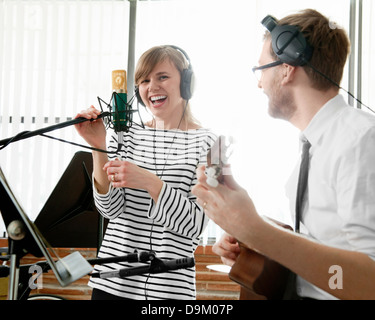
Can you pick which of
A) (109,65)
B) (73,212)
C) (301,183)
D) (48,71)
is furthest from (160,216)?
(48,71)

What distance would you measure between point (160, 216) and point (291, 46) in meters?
0.57

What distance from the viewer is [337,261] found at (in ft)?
2.36

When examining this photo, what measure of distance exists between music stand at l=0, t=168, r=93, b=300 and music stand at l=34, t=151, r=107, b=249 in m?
0.35

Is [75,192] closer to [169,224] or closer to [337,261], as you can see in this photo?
[169,224]

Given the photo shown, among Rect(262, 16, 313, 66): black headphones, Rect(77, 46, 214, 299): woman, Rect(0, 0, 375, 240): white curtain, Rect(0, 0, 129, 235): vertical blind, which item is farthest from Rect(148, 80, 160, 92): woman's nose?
Rect(0, 0, 129, 235): vertical blind

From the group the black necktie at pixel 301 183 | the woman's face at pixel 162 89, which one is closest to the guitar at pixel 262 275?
the black necktie at pixel 301 183

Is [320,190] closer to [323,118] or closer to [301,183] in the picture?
[301,183]

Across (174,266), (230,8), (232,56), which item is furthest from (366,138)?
(230,8)

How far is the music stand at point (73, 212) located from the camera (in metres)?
1.04

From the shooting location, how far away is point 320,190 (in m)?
0.85

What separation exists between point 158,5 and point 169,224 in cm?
206

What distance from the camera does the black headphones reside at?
37.9 inches

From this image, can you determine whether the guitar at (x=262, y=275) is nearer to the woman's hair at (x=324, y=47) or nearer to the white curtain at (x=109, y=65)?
the woman's hair at (x=324, y=47)
